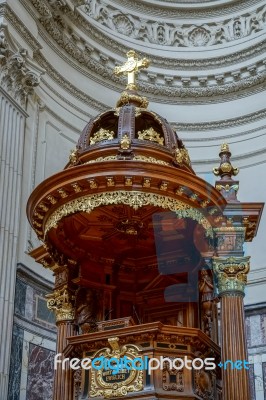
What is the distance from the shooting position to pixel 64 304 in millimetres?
8461

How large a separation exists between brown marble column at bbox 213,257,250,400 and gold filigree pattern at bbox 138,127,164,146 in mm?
1597

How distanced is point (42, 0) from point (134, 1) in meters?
4.05

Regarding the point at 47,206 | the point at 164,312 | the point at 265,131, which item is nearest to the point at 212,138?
the point at 265,131

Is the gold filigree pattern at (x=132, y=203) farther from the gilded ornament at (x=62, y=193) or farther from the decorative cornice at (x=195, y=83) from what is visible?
the decorative cornice at (x=195, y=83)

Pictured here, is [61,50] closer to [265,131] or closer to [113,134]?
[265,131]

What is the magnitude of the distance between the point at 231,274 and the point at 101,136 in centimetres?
226

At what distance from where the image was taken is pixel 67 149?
44.8 ft

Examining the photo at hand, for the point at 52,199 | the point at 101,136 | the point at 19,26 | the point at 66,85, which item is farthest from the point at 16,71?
the point at 52,199

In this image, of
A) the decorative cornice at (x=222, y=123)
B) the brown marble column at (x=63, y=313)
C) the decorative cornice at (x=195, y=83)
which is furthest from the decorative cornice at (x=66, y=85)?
the brown marble column at (x=63, y=313)

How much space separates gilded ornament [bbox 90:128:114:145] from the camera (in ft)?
26.7

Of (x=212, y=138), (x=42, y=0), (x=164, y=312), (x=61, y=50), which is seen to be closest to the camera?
(x=164, y=312)

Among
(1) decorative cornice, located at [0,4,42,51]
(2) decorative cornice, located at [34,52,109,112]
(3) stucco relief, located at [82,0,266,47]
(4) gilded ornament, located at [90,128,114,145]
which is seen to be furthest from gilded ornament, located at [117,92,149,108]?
(3) stucco relief, located at [82,0,266,47]

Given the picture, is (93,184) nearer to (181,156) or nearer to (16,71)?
(181,156)

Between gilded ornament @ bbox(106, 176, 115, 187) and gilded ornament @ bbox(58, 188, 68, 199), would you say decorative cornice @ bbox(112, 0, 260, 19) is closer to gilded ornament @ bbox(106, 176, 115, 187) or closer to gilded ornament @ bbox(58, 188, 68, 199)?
gilded ornament @ bbox(58, 188, 68, 199)
